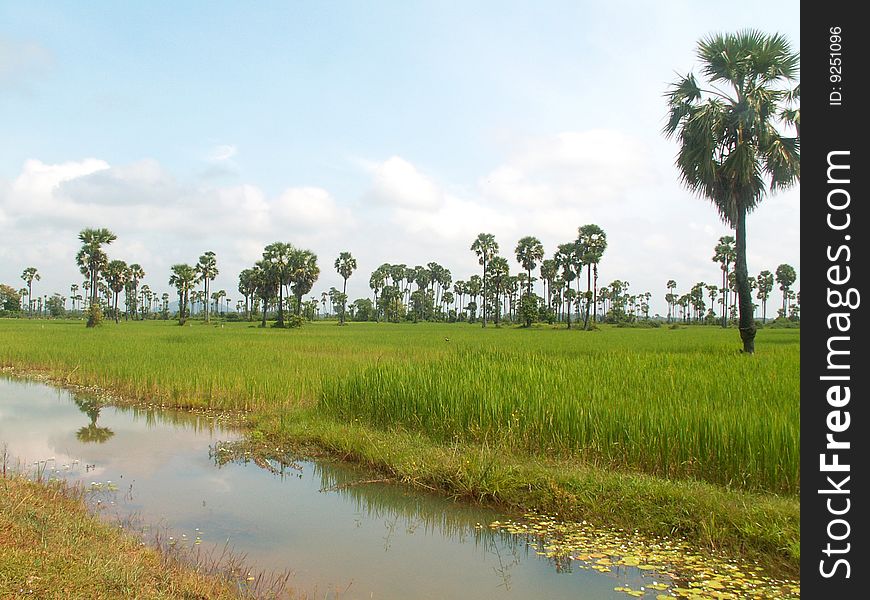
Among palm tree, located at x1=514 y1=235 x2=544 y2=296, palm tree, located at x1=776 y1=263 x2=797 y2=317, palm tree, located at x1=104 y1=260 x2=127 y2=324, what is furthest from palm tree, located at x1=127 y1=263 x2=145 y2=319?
palm tree, located at x1=776 y1=263 x2=797 y2=317

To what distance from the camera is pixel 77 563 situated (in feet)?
12.2

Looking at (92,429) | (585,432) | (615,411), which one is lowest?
(92,429)

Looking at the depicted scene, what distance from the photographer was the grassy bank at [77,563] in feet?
11.1

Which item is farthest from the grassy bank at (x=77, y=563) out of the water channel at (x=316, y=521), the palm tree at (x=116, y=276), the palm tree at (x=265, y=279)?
the palm tree at (x=116, y=276)

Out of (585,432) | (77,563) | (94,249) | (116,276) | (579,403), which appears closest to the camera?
(77,563)

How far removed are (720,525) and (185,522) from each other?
5.11 m

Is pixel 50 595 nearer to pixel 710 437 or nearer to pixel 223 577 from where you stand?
pixel 223 577

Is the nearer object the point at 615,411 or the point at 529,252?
the point at 615,411

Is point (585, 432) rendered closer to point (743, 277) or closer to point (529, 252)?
point (743, 277)

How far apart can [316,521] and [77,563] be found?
2.38 meters

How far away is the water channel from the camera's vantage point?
14.4ft

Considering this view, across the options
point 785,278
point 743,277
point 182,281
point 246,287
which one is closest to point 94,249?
point 182,281

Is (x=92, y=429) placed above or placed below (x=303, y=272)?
below
